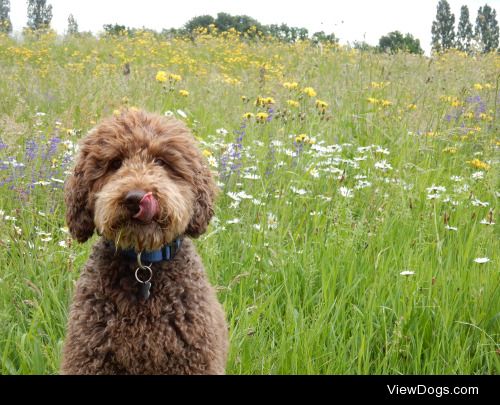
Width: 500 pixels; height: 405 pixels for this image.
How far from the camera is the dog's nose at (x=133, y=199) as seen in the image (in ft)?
7.34

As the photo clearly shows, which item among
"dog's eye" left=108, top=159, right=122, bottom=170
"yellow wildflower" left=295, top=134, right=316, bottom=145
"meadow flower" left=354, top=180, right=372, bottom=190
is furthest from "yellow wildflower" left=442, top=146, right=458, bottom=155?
"dog's eye" left=108, top=159, right=122, bottom=170

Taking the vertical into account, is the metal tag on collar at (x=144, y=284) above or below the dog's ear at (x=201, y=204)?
below

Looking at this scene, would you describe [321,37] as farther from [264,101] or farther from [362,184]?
[362,184]

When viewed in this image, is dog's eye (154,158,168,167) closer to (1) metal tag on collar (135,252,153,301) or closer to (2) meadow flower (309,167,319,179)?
(1) metal tag on collar (135,252,153,301)

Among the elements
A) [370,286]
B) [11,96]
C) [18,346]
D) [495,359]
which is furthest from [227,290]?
[11,96]

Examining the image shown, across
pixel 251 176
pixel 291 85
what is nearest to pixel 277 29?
pixel 291 85

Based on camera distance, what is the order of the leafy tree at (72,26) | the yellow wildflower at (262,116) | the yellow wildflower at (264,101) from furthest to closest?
the leafy tree at (72,26) < the yellow wildflower at (264,101) < the yellow wildflower at (262,116)

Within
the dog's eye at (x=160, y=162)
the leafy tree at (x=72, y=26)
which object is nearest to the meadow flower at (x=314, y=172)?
the dog's eye at (x=160, y=162)

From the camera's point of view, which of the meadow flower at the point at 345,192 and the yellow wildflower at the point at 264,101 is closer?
the meadow flower at the point at 345,192

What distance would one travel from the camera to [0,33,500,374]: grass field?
293cm

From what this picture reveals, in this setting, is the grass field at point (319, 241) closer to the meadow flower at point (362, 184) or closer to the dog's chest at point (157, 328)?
the meadow flower at point (362, 184)

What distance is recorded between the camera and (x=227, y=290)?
3.36 meters

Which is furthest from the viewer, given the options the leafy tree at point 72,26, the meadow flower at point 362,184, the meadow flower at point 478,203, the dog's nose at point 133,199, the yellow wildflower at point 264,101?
the leafy tree at point 72,26

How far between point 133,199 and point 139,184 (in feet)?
0.22
